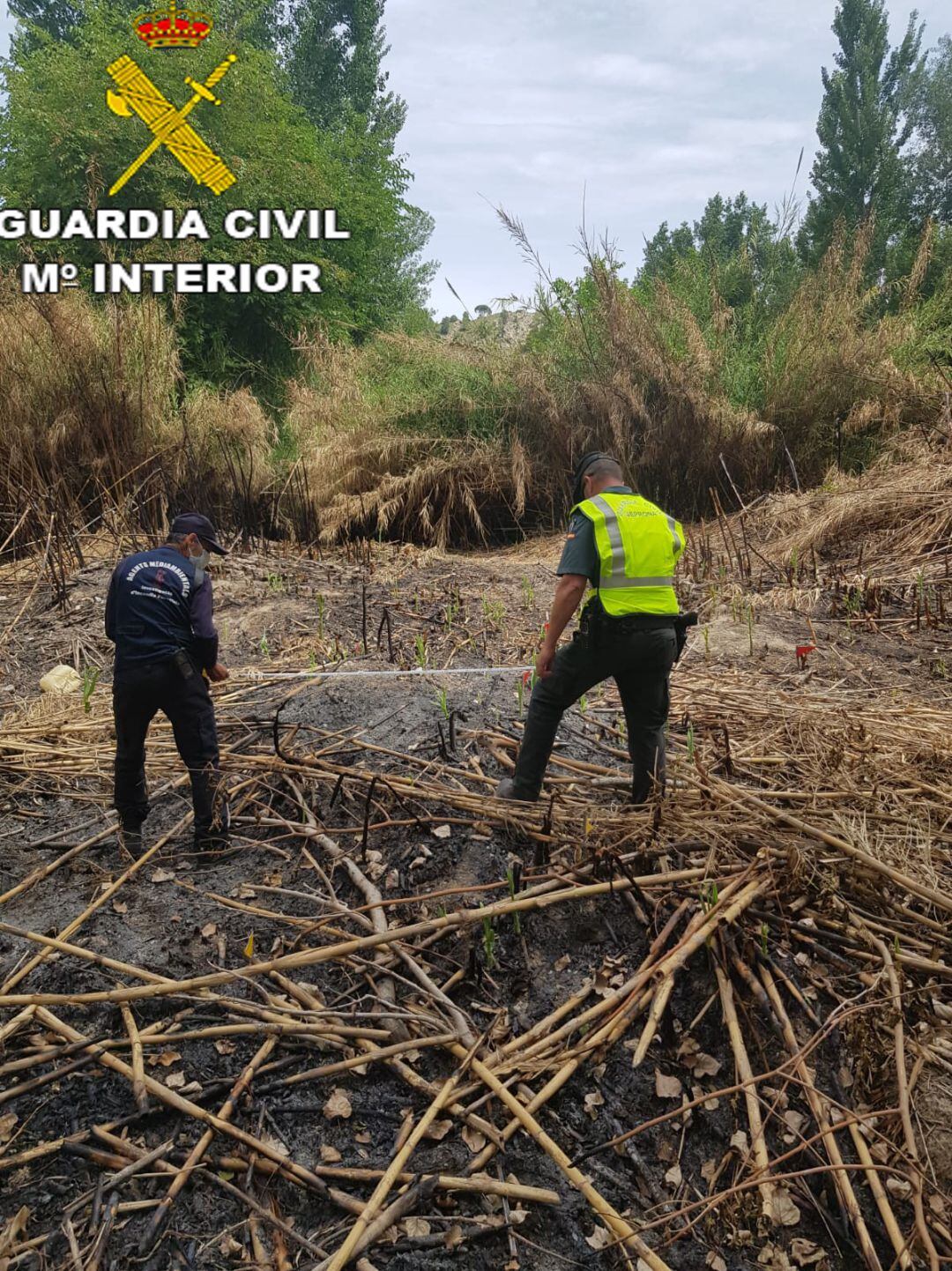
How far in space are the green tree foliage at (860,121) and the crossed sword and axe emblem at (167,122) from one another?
16755mm

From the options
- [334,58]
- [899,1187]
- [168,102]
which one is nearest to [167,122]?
[168,102]

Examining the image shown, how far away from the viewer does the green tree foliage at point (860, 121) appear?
23531 mm

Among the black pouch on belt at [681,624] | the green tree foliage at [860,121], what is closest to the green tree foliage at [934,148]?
the green tree foliage at [860,121]

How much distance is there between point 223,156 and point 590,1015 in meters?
23.2

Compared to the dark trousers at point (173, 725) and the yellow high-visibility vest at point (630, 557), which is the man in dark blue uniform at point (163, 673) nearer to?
the dark trousers at point (173, 725)

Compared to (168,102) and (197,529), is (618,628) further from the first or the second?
(168,102)

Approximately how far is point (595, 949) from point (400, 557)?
→ 18.7ft

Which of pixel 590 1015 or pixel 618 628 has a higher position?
pixel 618 628

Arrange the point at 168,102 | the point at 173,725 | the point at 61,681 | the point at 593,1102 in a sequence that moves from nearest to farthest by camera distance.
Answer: the point at 593,1102
the point at 173,725
the point at 61,681
the point at 168,102

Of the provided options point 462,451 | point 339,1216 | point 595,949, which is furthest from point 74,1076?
point 462,451

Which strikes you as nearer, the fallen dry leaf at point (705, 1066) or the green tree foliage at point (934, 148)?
the fallen dry leaf at point (705, 1066)

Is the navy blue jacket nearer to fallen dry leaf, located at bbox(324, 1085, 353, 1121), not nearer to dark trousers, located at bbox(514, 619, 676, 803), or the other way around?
dark trousers, located at bbox(514, 619, 676, 803)

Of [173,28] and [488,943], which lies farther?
[173,28]

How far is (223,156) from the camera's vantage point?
19.8 meters
